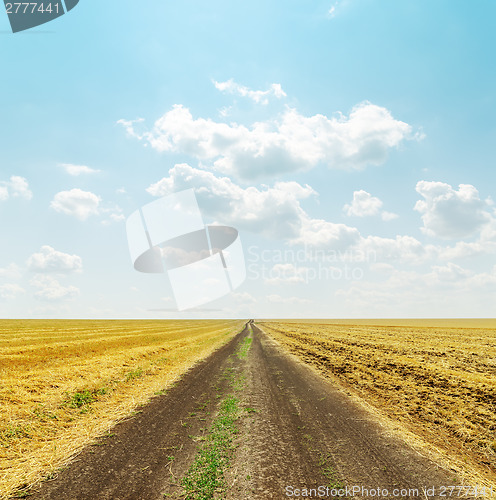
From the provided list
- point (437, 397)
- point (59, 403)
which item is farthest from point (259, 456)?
point (437, 397)

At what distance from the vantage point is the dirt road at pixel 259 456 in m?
4.73

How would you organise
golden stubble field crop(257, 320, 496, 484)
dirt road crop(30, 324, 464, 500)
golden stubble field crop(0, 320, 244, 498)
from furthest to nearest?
golden stubble field crop(257, 320, 496, 484)
golden stubble field crop(0, 320, 244, 498)
dirt road crop(30, 324, 464, 500)

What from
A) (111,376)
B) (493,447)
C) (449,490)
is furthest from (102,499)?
(111,376)

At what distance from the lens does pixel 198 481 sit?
16.0 ft

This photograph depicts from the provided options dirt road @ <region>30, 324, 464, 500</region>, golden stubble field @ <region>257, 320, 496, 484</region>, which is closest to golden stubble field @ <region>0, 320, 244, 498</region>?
dirt road @ <region>30, 324, 464, 500</region>

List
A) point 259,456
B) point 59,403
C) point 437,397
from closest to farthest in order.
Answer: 1. point 259,456
2. point 59,403
3. point 437,397

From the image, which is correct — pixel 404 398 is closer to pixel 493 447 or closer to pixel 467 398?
pixel 467 398

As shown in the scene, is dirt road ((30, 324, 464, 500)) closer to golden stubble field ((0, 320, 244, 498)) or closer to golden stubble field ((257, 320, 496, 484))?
golden stubble field ((0, 320, 244, 498))

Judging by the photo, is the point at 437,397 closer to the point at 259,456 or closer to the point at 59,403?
the point at 259,456

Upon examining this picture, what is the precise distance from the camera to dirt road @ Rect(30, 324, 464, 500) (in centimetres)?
473

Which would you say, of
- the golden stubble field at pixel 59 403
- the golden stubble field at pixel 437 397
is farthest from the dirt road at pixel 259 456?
the golden stubble field at pixel 437 397

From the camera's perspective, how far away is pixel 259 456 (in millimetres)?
5742

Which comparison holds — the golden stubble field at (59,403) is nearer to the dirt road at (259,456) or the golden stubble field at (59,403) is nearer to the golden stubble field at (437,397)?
the dirt road at (259,456)

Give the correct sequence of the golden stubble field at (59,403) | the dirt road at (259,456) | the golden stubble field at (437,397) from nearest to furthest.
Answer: the dirt road at (259,456) < the golden stubble field at (59,403) < the golden stubble field at (437,397)
